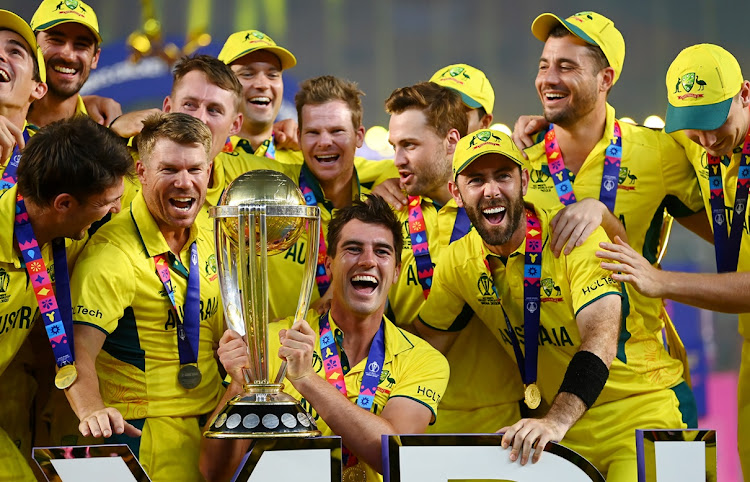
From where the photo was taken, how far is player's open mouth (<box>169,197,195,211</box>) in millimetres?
2777

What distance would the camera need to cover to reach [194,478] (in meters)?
2.87

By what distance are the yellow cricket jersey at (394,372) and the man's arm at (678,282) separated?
629 mm

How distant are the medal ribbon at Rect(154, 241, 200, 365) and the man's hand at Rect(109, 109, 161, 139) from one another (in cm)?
89

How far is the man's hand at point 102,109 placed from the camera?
4.05m

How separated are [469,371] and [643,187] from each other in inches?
37.6

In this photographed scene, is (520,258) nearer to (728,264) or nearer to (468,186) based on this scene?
(468,186)

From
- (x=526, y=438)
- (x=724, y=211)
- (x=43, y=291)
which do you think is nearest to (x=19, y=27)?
(x=43, y=291)

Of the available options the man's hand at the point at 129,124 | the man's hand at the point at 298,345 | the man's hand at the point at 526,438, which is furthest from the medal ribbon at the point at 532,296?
the man's hand at the point at 129,124

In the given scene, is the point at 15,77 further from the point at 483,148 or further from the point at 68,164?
the point at 483,148

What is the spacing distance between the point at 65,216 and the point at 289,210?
2.64 feet

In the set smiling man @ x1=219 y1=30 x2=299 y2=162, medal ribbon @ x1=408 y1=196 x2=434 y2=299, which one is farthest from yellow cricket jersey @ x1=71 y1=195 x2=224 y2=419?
smiling man @ x1=219 y1=30 x2=299 y2=162

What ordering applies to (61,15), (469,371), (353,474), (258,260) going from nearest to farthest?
(258,260)
(353,474)
(469,371)
(61,15)

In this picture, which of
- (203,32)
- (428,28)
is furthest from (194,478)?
(428,28)

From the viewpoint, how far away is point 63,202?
8.51ft
